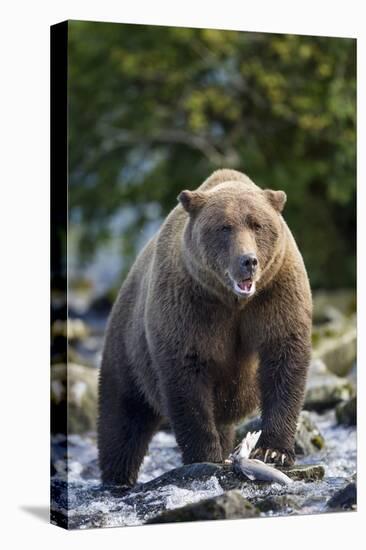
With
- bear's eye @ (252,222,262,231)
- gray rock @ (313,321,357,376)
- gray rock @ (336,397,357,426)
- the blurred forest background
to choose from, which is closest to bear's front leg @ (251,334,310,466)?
bear's eye @ (252,222,262,231)

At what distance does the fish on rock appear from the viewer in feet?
28.5

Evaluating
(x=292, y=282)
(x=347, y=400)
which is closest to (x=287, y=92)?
(x=347, y=400)

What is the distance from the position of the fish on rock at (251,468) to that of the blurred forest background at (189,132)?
38.9 ft

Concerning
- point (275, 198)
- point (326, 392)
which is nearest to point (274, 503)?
point (275, 198)

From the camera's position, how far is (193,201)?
8.78m

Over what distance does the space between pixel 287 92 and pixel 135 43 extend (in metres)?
3.03

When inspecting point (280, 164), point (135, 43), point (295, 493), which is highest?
point (135, 43)

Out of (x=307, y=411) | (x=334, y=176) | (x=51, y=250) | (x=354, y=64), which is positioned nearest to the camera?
(x=51, y=250)

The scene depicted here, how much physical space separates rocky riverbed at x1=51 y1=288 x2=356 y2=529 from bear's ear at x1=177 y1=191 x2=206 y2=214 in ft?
4.45

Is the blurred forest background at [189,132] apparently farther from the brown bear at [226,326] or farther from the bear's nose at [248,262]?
the bear's nose at [248,262]

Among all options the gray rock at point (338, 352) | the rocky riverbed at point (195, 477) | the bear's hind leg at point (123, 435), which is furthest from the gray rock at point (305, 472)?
the gray rock at point (338, 352)

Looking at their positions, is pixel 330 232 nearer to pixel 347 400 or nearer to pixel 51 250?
pixel 347 400

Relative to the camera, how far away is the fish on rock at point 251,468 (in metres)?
8.68

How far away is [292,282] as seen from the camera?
8828 mm
